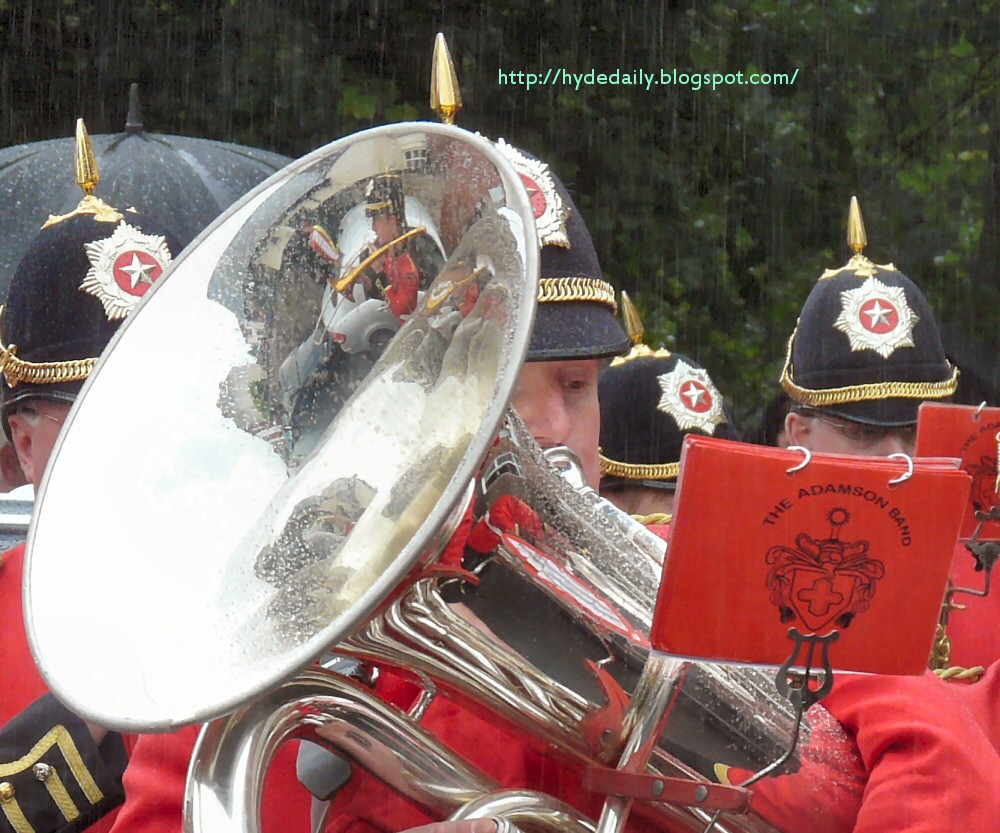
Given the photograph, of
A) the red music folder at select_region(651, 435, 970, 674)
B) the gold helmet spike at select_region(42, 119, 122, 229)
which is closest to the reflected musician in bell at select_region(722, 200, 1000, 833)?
the red music folder at select_region(651, 435, 970, 674)

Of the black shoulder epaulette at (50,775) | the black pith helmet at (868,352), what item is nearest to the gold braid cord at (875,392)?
the black pith helmet at (868,352)

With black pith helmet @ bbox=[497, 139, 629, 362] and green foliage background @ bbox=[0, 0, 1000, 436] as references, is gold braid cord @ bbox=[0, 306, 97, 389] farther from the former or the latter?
green foliage background @ bbox=[0, 0, 1000, 436]

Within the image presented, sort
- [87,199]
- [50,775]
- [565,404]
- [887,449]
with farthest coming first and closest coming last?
[887,449] → [87,199] → [565,404] → [50,775]

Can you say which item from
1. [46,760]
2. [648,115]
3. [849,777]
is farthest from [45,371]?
[648,115]

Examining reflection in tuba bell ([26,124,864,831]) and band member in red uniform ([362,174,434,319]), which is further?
band member in red uniform ([362,174,434,319])

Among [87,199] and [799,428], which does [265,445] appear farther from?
[799,428]

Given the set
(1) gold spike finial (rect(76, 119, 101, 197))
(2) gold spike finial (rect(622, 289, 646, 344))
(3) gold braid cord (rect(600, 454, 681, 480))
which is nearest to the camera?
(1) gold spike finial (rect(76, 119, 101, 197))

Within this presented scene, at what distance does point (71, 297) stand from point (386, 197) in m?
1.15

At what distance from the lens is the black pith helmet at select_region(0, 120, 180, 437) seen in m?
2.98

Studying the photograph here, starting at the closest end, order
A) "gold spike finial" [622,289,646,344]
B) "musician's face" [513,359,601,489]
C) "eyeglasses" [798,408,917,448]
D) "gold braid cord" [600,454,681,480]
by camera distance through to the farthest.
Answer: "musician's face" [513,359,601,489] → "eyeglasses" [798,408,917,448] → "gold spike finial" [622,289,646,344] → "gold braid cord" [600,454,681,480]

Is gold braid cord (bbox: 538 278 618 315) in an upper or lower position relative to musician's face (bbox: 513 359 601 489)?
upper

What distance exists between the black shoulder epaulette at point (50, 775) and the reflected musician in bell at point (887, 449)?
0.99 metres

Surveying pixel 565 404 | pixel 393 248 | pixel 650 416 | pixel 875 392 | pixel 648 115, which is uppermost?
pixel 393 248

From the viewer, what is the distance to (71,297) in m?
3.04
